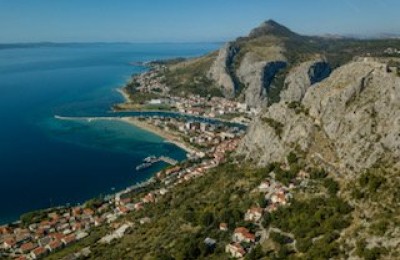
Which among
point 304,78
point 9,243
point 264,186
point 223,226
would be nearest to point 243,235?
point 223,226

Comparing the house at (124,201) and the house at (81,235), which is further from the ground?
the house at (124,201)

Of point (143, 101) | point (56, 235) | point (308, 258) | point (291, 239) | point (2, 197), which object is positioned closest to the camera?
point (308, 258)

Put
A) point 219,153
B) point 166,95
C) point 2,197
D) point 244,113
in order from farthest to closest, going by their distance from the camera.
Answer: point 166,95, point 244,113, point 219,153, point 2,197

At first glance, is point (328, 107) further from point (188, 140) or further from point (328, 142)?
point (188, 140)

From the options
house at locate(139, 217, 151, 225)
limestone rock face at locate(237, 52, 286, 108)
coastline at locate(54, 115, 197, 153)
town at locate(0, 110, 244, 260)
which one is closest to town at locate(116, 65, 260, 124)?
limestone rock face at locate(237, 52, 286, 108)

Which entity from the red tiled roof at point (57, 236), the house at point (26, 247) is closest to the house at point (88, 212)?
the red tiled roof at point (57, 236)

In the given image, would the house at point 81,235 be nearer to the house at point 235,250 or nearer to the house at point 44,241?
A: the house at point 44,241

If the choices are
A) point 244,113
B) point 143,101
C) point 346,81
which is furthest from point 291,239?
point 143,101
